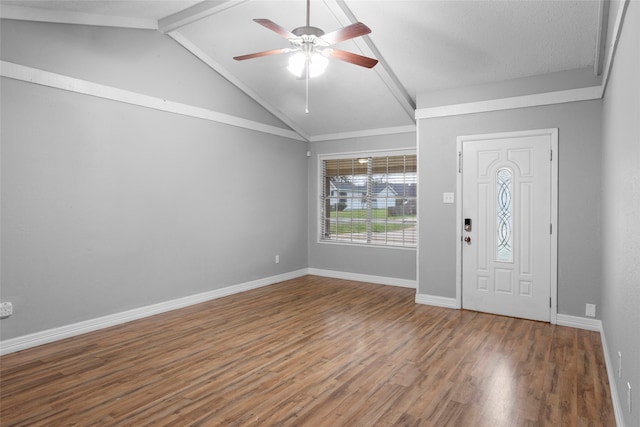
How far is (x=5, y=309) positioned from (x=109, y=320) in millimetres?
934

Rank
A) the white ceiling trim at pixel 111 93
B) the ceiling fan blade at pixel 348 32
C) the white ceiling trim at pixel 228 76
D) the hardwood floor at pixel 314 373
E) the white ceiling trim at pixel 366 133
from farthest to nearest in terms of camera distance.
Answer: the white ceiling trim at pixel 366 133 → the white ceiling trim at pixel 228 76 → the white ceiling trim at pixel 111 93 → the ceiling fan blade at pixel 348 32 → the hardwood floor at pixel 314 373

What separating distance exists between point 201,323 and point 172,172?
1.83 m

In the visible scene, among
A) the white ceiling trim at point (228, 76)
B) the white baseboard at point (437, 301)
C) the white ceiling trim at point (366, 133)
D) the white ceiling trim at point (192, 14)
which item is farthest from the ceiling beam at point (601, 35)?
the white ceiling trim at point (228, 76)

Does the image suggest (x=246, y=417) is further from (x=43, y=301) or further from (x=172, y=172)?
(x=172, y=172)

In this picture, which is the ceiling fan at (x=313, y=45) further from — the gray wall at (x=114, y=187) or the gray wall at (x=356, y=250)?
the gray wall at (x=356, y=250)

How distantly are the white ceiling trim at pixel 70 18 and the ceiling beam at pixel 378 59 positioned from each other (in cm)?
208

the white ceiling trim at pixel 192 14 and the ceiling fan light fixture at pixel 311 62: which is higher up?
the white ceiling trim at pixel 192 14

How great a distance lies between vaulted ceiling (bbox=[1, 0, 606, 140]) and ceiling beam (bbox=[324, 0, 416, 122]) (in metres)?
0.01

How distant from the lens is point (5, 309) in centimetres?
327

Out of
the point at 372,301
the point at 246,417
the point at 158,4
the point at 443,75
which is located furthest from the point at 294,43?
the point at 372,301

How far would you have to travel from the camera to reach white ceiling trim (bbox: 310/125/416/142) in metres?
5.92

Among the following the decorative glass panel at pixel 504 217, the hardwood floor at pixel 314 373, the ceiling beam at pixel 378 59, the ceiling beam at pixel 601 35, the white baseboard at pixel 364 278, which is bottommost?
the hardwood floor at pixel 314 373

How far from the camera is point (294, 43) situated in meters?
3.01

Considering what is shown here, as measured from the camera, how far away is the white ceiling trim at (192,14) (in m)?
3.77
